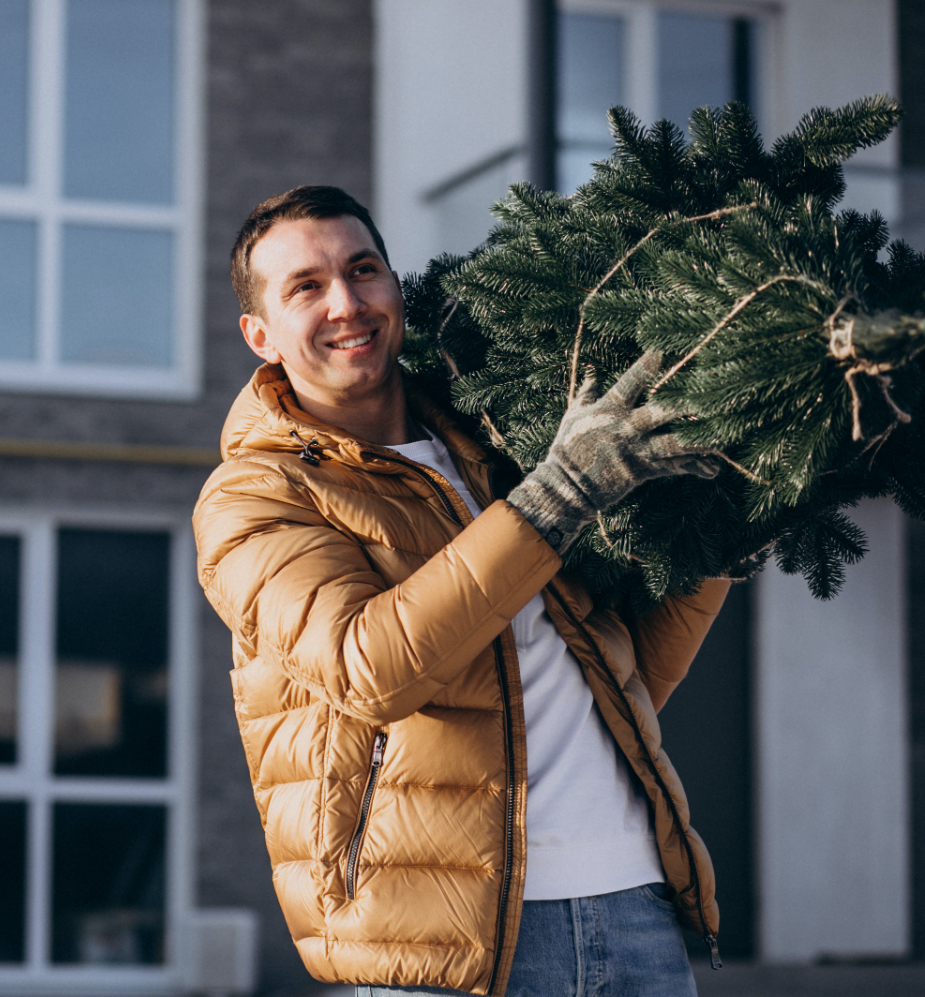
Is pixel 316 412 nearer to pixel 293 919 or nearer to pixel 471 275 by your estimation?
pixel 471 275

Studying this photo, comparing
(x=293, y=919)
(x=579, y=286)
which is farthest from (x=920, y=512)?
(x=293, y=919)

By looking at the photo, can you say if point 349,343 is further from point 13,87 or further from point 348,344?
point 13,87

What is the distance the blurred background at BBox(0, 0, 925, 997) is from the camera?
22.3 ft

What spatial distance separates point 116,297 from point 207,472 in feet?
3.62

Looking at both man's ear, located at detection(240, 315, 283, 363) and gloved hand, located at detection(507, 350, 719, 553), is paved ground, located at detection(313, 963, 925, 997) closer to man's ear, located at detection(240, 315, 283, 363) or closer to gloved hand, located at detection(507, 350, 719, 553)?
man's ear, located at detection(240, 315, 283, 363)

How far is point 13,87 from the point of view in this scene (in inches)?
274

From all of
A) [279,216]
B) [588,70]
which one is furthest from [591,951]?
[588,70]

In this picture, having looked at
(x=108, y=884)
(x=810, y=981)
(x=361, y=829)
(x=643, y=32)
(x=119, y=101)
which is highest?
(x=643, y=32)

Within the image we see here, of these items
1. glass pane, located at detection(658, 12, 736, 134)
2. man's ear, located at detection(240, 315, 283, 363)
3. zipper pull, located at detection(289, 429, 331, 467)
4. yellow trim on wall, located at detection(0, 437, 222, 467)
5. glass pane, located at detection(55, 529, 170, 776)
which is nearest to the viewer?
zipper pull, located at detection(289, 429, 331, 467)

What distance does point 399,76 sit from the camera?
725cm

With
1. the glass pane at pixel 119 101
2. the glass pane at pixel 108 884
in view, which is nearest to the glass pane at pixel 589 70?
the glass pane at pixel 119 101

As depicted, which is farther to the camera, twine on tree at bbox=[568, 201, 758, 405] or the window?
the window

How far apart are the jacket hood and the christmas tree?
6 cm

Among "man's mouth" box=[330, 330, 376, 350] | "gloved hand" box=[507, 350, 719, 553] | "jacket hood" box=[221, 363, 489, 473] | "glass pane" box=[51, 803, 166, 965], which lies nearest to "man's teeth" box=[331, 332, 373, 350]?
"man's mouth" box=[330, 330, 376, 350]
